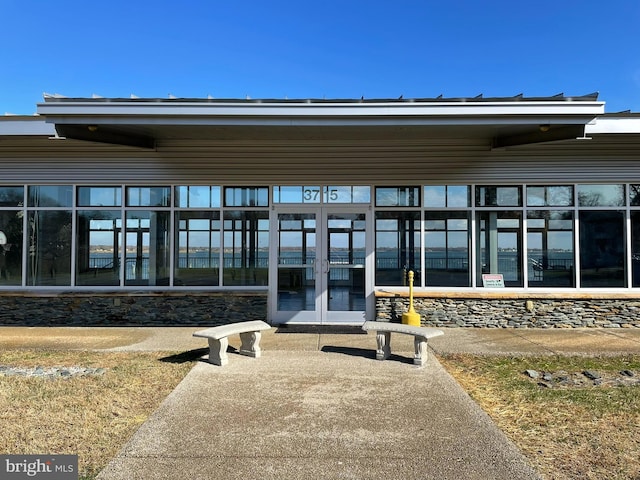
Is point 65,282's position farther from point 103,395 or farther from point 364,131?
point 364,131

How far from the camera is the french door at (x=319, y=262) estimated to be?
8844 mm

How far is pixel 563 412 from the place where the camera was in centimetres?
435

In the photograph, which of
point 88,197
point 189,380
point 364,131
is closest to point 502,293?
Answer: point 364,131

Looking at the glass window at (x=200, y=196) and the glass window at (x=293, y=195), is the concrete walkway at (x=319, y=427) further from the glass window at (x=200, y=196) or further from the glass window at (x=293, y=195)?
the glass window at (x=200, y=196)

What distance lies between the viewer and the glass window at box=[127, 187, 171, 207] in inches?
355

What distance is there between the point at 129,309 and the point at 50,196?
9.22ft

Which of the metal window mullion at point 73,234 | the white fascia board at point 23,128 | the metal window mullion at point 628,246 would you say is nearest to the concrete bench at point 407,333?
the metal window mullion at point 628,246

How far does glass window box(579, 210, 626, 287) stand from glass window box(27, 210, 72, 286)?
1025 cm

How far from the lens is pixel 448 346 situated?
7.11 metres

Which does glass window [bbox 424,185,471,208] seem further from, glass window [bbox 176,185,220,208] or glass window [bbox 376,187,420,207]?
glass window [bbox 176,185,220,208]

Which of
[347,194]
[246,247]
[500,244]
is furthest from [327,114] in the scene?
[500,244]

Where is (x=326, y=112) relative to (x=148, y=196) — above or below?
above

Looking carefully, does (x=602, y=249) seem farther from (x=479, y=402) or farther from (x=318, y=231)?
(x=479, y=402)

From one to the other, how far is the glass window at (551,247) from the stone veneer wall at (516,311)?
0.50 metres
